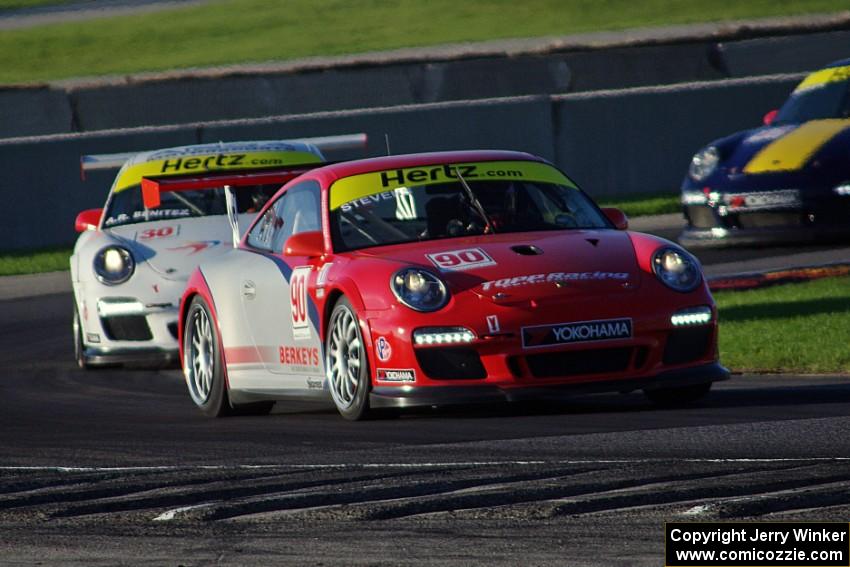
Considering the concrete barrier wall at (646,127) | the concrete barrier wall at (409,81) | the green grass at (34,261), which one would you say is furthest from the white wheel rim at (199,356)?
the concrete barrier wall at (409,81)

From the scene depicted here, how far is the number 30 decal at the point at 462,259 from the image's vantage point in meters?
8.05

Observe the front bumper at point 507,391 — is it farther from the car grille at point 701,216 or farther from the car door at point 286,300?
the car grille at point 701,216

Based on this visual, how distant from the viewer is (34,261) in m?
19.3

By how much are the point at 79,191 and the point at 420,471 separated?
1462 centimetres

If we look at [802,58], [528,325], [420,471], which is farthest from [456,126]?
[420,471]

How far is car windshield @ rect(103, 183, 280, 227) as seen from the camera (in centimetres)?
1232

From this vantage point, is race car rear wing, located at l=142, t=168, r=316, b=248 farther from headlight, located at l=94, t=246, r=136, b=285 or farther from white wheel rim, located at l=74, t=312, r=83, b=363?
white wheel rim, located at l=74, t=312, r=83, b=363

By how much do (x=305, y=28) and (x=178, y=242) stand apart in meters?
25.0

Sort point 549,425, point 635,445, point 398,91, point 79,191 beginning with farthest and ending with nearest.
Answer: point 398,91, point 79,191, point 549,425, point 635,445

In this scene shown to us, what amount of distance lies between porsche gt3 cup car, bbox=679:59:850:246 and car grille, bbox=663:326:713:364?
6778 mm

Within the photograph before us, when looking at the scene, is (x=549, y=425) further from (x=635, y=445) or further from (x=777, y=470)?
(x=777, y=470)

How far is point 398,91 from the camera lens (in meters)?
26.6

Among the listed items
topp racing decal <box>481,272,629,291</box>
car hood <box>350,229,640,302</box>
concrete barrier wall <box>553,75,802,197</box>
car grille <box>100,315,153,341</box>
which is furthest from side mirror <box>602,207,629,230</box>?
concrete barrier wall <box>553,75,802,197</box>

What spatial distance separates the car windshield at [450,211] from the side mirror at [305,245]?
0.30 feet
